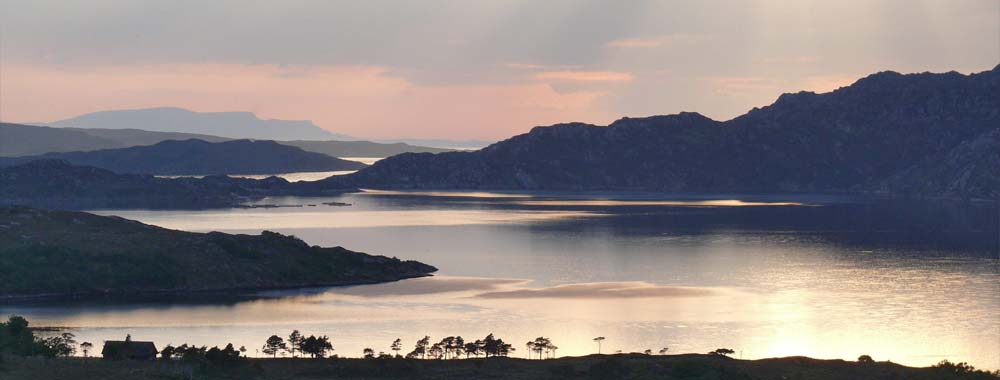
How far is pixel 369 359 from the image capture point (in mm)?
111250

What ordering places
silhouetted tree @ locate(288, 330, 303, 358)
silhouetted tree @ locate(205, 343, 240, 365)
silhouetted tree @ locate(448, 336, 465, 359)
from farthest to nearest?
silhouetted tree @ locate(448, 336, 465, 359)
silhouetted tree @ locate(288, 330, 303, 358)
silhouetted tree @ locate(205, 343, 240, 365)

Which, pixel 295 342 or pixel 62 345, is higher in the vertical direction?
pixel 62 345

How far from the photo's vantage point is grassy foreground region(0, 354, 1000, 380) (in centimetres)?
10138

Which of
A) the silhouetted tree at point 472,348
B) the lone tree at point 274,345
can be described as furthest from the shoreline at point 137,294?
the silhouetted tree at point 472,348

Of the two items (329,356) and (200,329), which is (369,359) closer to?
(329,356)

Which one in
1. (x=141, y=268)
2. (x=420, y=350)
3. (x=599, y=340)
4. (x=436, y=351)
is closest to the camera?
(x=420, y=350)

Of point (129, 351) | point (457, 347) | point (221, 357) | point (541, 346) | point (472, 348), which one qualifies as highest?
point (221, 357)

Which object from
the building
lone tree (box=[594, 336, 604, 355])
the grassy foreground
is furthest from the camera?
lone tree (box=[594, 336, 604, 355])

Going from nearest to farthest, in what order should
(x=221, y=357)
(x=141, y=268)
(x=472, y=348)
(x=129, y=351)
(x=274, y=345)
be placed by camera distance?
(x=221, y=357), (x=129, y=351), (x=472, y=348), (x=274, y=345), (x=141, y=268)

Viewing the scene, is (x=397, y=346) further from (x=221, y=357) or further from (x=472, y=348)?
(x=221, y=357)

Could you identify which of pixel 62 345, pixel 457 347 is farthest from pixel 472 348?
pixel 62 345

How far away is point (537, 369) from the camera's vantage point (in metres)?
108

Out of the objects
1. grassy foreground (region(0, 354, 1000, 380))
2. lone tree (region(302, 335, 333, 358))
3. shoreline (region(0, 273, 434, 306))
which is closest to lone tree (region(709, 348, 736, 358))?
grassy foreground (region(0, 354, 1000, 380))

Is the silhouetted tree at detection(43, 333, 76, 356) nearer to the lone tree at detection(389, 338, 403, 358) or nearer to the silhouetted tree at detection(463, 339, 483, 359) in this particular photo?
the lone tree at detection(389, 338, 403, 358)
